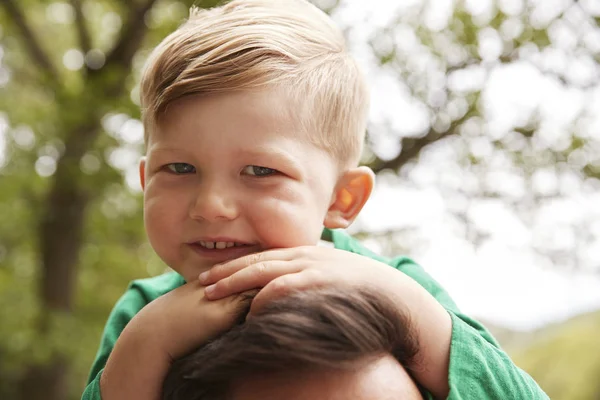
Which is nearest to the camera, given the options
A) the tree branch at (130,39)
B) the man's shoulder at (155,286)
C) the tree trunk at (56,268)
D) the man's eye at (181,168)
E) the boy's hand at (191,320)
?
the boy's hand at (191,320)

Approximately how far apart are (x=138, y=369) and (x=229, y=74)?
409 millimetres

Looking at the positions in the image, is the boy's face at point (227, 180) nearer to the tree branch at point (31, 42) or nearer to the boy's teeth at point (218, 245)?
the boy's teeth at point (218, 245)

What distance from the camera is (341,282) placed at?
824 millimetres

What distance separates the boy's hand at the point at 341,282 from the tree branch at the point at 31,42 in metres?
3.52

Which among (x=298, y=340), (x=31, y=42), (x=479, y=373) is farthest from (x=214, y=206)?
(x=31, y=42)

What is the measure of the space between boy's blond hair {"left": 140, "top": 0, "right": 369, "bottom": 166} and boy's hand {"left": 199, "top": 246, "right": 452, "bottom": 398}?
0.22 metres


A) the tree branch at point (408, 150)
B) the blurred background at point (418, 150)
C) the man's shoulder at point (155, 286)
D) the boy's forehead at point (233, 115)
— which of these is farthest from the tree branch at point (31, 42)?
the boy's forehead at point (233, 115)

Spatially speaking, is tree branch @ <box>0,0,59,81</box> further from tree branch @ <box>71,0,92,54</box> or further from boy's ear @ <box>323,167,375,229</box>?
boy's ear @ <box>323,167,375,229</box>

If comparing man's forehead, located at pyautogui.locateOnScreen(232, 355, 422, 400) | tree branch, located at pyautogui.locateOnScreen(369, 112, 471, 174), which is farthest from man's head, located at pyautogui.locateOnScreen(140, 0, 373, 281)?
tree branch, located at pyautogui.locateOnScreen(369, 112, 471, 174)

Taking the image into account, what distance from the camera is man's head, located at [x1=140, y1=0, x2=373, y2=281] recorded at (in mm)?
927

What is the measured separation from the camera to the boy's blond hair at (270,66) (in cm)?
94

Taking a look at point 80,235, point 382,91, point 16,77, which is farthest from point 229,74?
point 16,77

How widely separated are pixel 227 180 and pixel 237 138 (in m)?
0.06

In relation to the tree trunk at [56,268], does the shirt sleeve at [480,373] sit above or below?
above
